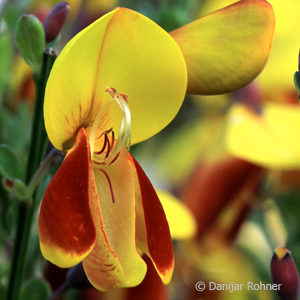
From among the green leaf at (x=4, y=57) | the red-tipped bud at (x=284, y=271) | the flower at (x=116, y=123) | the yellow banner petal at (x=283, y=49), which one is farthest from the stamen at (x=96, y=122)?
the yellow banner petal at (x=283, y=49)

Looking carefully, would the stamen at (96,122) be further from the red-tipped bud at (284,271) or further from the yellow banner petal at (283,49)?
the yellow banner petal at (283,49)

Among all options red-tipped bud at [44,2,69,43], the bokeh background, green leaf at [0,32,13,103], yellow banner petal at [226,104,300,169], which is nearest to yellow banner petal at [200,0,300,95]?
the bokeh background

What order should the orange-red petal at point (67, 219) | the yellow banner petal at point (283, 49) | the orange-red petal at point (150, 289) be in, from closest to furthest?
the orange-red petal at point (67, 219)
the orange-red petal at point (150, 289)
the yellow banner petal at point (283, 49)

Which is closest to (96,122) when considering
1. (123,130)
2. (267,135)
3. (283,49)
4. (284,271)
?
(123,130)

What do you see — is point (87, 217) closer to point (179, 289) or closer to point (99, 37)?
point (99, 37)

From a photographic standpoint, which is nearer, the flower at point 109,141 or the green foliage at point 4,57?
the flower at point 109,141

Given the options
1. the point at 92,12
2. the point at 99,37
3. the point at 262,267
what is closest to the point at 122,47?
the point at 99,37
